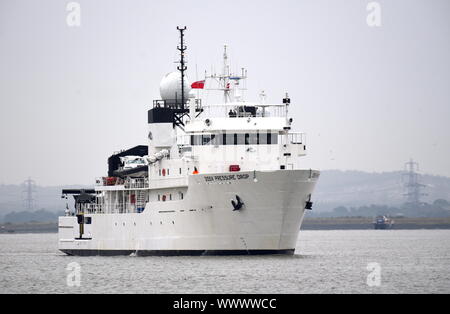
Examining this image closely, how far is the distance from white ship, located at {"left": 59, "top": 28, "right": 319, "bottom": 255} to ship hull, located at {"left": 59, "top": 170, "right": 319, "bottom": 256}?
6cm

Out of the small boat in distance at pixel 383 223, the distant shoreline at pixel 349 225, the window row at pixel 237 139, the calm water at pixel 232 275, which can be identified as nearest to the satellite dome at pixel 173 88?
the window row at pixel 237 139

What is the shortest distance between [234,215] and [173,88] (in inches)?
590

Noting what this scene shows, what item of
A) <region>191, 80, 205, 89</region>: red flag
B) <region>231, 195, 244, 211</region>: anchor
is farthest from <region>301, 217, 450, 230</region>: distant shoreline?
<region>231, 195, 244, 211</region>: anchor

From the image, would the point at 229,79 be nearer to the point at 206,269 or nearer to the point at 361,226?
the point at 206,269

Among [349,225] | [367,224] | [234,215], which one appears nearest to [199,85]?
[234,215]

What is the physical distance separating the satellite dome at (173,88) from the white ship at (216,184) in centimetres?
67

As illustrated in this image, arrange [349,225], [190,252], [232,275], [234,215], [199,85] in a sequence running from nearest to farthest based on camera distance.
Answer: [232,275] < [234,215] < [190,252] < [199,85] < [349,225]

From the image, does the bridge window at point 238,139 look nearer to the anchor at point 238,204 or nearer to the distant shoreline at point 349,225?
the anchor at point 238,204

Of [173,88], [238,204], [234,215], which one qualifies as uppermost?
[173,88]

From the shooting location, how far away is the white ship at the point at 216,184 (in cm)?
5538

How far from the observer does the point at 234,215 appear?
5578cm

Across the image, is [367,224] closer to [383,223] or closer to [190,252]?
[383,223]

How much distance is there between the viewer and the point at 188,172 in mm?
58531
